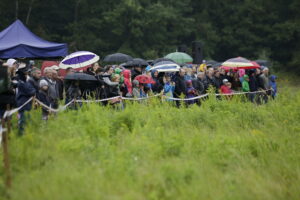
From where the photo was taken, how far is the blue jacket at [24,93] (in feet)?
30.7

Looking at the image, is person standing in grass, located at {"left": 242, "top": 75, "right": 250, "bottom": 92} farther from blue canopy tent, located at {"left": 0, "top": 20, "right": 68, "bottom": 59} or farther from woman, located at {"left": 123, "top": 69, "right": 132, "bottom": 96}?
blue canopy tent, located at {"left": 0, "top": 20, "right": 68, "bottom": 59}

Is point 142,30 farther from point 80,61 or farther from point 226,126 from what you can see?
point 226,126

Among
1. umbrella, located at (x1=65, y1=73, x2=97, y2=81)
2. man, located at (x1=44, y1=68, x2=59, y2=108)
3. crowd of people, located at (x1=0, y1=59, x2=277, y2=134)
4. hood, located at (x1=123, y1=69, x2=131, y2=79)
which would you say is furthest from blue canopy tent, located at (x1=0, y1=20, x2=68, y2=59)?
umbrella, located at (x1=65, y1=73, x2=97, y2=81)

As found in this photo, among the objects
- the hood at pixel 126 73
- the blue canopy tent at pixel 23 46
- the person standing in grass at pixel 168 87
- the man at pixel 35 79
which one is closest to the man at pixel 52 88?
the man at pixel 35 79

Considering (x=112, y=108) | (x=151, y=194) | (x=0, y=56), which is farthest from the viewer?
(x=0, y=56)

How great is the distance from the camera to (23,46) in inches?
511

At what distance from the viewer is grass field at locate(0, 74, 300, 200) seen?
5.98 m

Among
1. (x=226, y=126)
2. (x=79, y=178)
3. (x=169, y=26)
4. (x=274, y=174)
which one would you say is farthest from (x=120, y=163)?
(x=169, y=26)

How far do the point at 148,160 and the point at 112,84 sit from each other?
5.14 m

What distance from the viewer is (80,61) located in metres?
13.2

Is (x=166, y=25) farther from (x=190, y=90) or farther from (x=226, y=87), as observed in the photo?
(x=190, y=90)

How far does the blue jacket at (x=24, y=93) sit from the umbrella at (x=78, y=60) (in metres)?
3.57

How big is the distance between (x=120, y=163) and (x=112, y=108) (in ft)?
15.8

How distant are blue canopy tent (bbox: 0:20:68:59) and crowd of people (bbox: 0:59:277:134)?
57cm
